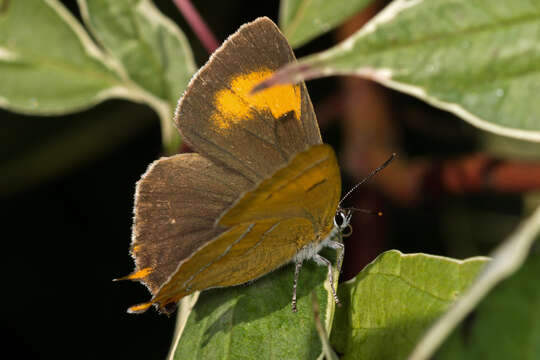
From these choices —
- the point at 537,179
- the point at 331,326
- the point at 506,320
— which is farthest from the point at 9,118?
the point at 506,320

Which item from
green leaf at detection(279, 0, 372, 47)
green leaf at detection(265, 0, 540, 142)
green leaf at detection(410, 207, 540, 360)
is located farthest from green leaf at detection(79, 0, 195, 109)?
green leaf at detection(410, 207, 540, 360)

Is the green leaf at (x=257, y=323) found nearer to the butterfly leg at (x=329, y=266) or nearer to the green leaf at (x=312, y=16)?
the butterfly leg at (x=329, y=266)

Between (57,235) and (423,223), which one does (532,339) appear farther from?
(57,235)

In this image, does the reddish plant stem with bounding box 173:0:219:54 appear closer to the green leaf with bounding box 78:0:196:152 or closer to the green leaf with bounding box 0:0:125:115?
the green leaf with bounding box 78:0:196:152

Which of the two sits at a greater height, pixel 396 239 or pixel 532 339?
pixel 532 339

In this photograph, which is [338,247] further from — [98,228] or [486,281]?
[98,228]

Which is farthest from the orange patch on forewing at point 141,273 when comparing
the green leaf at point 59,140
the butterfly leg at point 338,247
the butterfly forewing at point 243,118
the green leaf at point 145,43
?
the green leaf at point 59,140

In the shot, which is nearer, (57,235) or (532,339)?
(532,339)
